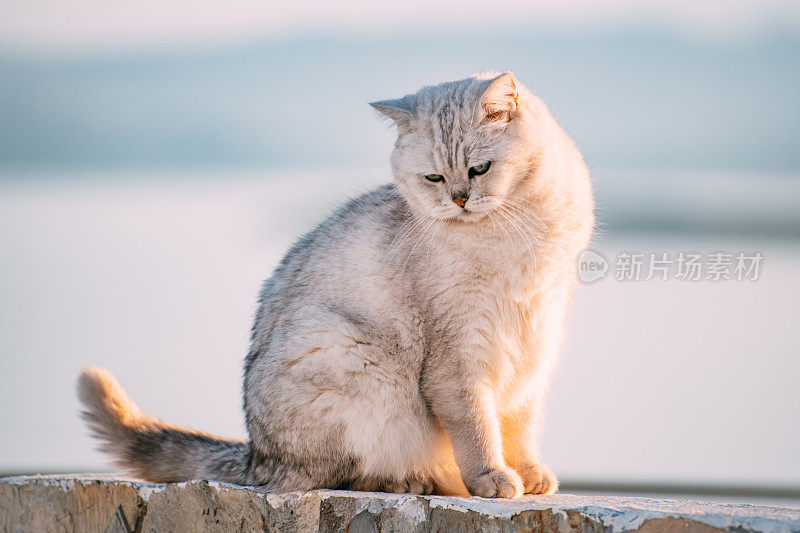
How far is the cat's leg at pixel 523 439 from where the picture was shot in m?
2.67

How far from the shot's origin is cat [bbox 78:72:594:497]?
2426 mm

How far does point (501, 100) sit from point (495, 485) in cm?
116

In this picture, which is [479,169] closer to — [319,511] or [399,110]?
[399,110]

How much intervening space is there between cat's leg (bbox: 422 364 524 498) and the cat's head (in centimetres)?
49

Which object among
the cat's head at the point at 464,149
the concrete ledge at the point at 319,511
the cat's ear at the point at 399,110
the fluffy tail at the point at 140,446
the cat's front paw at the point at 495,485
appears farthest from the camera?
the fluffy tail at the point at 140,446

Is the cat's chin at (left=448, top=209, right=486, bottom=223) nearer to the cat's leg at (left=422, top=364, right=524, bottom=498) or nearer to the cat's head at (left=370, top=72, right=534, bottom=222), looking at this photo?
the cat's head at (left=370, top=72, right=534, bottom=222)

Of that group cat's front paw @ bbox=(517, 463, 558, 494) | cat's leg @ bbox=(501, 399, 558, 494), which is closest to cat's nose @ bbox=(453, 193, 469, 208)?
cat's leg @ bbox=(501, 399, 558, 494)

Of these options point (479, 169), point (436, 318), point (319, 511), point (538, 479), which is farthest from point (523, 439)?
point (479, 169)

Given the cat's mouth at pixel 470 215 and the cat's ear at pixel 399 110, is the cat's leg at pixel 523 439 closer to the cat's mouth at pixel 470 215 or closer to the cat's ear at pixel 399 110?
the cat's mouth at pixel 470 215

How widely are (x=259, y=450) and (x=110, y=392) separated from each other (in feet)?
1.99

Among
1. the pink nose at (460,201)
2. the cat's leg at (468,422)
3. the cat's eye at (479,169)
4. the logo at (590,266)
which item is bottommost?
the cat's leg at (468,422)

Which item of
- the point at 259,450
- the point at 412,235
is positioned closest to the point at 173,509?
the point at 259,450

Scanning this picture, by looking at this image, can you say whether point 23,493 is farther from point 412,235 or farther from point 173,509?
point 412,235

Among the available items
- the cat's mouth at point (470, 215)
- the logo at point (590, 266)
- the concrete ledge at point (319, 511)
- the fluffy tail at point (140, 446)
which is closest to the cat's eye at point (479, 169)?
the cat's mouth at point (470, 215)
